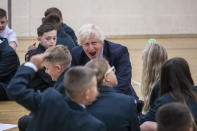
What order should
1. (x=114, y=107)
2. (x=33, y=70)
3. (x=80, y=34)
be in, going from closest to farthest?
(x=33, y=70) → (x=114, y=107) → (x=80, y=34)

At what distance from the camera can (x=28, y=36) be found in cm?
1175

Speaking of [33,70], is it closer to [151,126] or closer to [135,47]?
[151,126]

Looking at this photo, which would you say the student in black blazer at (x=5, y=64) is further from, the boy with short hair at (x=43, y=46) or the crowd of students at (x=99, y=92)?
the crowd of students at (x=99, y=92)

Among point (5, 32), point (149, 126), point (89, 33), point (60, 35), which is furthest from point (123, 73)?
point (5, 32)

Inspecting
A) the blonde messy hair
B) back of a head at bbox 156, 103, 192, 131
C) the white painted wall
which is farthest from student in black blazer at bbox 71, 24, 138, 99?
the white painted wall

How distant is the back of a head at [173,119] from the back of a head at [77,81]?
407 millimetres

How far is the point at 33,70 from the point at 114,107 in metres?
0.55

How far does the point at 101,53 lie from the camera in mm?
4570

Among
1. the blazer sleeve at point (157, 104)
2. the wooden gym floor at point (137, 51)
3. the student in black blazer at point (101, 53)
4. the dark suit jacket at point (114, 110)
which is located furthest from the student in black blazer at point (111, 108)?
the wooden gym floor at point (137, 51)

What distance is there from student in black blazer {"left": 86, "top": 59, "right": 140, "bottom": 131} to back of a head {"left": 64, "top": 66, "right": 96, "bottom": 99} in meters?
0.37

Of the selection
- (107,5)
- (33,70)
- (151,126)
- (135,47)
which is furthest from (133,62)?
(33,70)

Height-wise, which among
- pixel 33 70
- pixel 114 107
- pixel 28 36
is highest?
pixel 33 70

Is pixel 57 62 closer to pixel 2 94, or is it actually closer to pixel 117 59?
pixel 117 59

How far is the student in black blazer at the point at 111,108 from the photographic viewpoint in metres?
2.82
